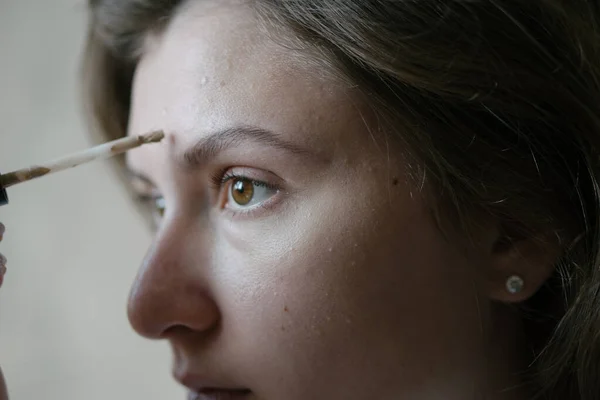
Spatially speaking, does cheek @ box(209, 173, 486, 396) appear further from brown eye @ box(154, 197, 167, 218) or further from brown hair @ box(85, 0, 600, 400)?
brown eye @ box(154, 197, 167, 218)

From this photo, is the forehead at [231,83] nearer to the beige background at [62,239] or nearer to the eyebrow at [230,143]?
the eyebrow at [230,143]

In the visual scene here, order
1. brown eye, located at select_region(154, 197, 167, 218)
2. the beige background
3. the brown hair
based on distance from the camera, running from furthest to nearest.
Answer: the beige background, brown eye, located at select_region(154, 197, 167, 218), the brown hair

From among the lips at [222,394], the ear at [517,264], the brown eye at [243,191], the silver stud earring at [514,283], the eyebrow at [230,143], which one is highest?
the eyebrow at [230,143]

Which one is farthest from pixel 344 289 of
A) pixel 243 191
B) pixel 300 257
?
pixel 243 191

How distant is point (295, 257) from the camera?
71 cm

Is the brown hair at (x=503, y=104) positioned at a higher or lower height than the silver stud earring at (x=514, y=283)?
higher

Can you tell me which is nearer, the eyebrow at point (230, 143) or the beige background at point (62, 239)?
the eyebrow at point (230, 143)

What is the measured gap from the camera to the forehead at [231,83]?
0.71m

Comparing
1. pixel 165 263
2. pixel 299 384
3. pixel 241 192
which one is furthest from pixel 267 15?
pixel 299 384

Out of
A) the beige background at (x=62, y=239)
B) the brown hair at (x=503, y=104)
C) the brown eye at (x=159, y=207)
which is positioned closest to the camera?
the brown hair at (x=503, y=104)

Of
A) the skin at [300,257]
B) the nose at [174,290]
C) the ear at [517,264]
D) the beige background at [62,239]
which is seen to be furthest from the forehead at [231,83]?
the beige background at [62,239]

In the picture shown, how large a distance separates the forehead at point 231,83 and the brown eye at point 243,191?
76 mm

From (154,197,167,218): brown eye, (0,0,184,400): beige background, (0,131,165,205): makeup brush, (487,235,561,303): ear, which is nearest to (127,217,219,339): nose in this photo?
(0,131,165,205): makeup brush

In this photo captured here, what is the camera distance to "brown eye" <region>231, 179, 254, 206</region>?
2.52 ft
